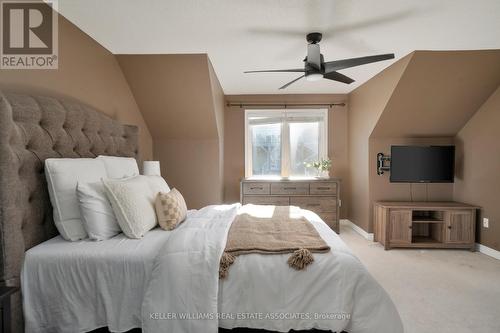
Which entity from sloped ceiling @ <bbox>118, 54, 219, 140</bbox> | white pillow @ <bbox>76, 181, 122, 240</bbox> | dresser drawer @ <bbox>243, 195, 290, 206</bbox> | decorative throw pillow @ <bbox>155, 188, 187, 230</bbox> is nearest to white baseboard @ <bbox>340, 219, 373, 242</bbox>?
dresser drawer @ <bbox>243, 195, 290, 206</bbox>

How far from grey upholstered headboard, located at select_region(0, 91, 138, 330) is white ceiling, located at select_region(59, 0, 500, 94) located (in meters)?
0.84

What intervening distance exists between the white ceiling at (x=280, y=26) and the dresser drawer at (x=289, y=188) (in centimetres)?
187

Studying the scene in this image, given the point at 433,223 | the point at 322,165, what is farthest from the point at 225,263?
the point at 433,223

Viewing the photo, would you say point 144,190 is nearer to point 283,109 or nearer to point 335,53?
point 335,53

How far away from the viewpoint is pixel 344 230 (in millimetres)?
4301

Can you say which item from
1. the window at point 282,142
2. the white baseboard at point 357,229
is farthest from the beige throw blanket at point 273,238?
the window at point 282,142

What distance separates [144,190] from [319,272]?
1.36 m

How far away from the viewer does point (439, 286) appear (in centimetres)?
243

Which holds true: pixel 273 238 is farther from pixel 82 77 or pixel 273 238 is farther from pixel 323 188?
pixel 323 188

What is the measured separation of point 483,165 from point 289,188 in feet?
8.37

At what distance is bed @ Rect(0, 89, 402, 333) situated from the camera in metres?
1.33

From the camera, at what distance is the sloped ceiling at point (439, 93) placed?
9.43ft

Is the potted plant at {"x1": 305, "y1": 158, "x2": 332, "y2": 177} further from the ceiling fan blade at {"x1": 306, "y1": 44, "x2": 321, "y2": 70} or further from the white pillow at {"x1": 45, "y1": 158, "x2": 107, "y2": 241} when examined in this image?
the white pillow at {"x1": 45, "y1": 158, "x2": 107, "y2": 241}

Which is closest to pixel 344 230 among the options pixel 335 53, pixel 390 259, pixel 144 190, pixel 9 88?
pixel 390 259
